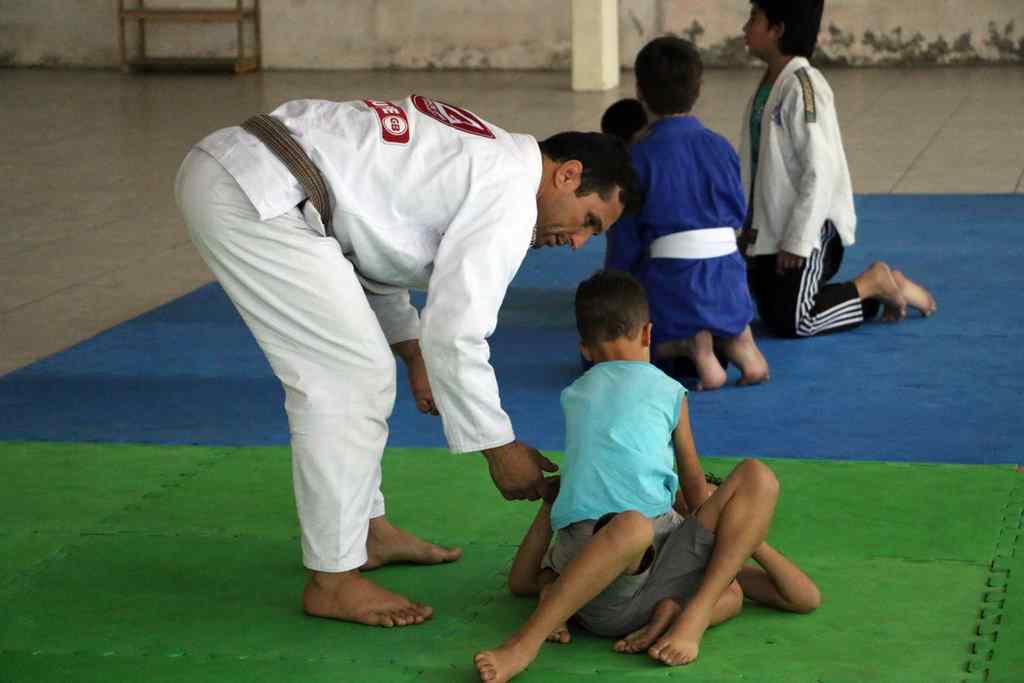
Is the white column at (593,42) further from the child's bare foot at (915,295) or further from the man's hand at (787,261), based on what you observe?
the man's hand at (787,261)

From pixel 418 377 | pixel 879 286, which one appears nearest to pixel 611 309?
pixel 418 377

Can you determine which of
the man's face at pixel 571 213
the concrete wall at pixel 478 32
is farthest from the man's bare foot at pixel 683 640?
the concrete wall at pixel 478 32

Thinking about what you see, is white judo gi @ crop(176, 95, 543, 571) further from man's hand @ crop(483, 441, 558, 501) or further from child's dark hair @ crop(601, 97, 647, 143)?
child's dark hair @ crop(601, 97, 647, 143)

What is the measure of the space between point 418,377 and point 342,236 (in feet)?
1.72

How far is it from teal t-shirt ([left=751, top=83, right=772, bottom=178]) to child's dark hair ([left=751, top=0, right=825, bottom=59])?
171 millimetres

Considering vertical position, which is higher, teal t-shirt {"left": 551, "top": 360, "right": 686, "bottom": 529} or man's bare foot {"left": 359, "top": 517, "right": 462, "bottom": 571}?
teal t-shirt {"left": 551, "top": 360, "right": 686, "bottom": 529}

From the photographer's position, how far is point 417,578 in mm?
3549

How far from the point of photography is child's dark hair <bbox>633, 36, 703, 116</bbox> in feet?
16.5

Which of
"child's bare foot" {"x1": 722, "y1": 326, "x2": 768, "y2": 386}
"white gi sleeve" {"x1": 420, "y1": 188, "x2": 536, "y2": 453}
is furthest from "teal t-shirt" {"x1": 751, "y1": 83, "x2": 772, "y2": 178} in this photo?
"white gi sleeve" {"x1": 420, "y1": 188, "x2": 536, "y2": 453}

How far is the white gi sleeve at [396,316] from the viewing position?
143 inches

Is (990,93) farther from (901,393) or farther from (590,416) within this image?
(590,416)

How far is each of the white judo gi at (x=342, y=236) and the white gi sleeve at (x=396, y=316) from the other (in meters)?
0.36

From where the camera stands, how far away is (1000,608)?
327cm

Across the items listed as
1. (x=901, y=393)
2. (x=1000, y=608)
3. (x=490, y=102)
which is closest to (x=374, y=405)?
(x=1000, y=608)
